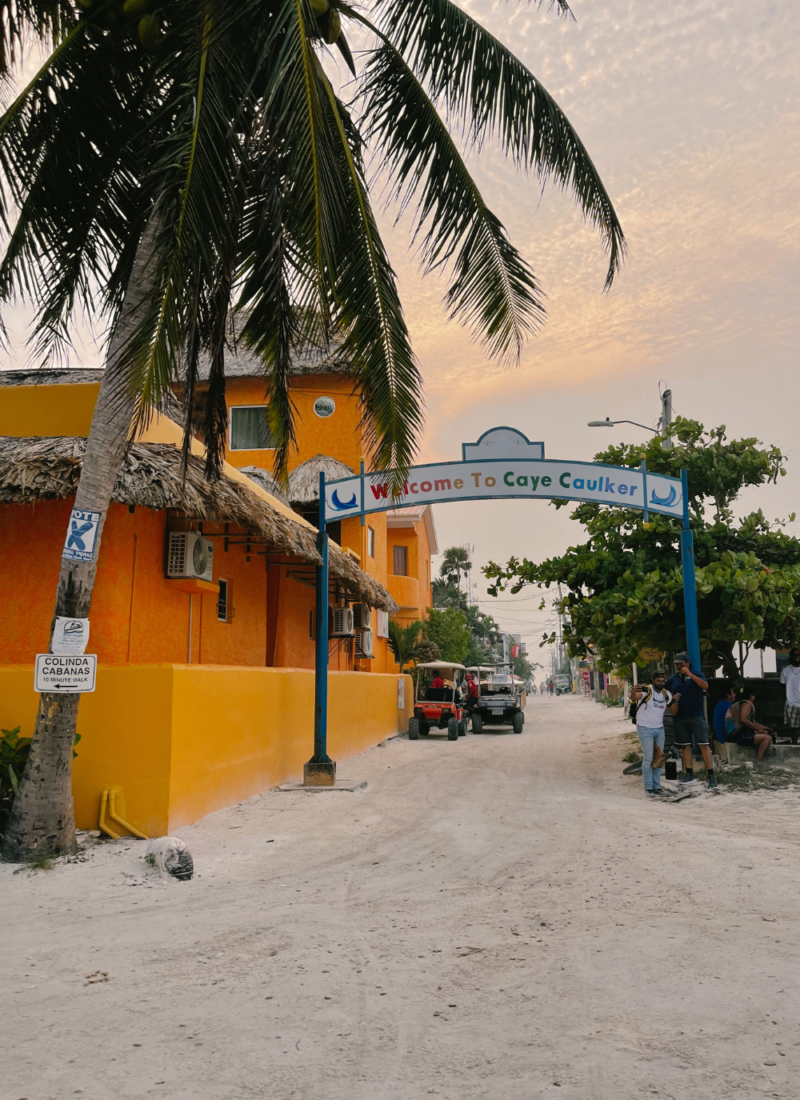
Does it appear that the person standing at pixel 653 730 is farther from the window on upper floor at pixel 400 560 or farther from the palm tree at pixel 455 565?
the palm tree at pixel 455 565

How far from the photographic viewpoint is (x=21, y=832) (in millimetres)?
7309

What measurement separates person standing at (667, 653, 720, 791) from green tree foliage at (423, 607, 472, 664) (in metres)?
22.6

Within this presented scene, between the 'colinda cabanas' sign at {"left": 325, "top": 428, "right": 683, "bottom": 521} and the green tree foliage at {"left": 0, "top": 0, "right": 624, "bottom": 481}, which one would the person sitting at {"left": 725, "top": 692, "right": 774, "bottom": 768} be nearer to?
the 'colinda cabanas' sign at {"left": 325, "top": 428, "right": 683, "bottom": 521}

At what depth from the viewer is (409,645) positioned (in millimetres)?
30141

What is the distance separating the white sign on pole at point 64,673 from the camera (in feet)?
24.1

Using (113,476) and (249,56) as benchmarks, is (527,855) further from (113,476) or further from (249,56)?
(249,56)

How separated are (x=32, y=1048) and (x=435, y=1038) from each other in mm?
1763

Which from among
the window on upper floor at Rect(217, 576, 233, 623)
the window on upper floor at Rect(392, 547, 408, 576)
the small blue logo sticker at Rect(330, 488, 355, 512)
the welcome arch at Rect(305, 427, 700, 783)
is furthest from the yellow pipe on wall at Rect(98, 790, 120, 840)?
the window on upper floor at Rect(392, 547, 408, 576)

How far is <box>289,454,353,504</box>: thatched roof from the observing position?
66.4 ft

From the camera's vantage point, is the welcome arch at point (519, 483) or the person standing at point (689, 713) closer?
the person standing at point (689, 713)

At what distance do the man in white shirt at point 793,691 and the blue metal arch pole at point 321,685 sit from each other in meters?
6.89

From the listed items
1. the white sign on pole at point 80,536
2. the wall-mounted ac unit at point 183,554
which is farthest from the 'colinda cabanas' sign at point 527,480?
the white sign on pole at point 80,536

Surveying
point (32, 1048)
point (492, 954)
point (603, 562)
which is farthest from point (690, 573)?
point (32, 1048)

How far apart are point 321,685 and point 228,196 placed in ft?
24.4
